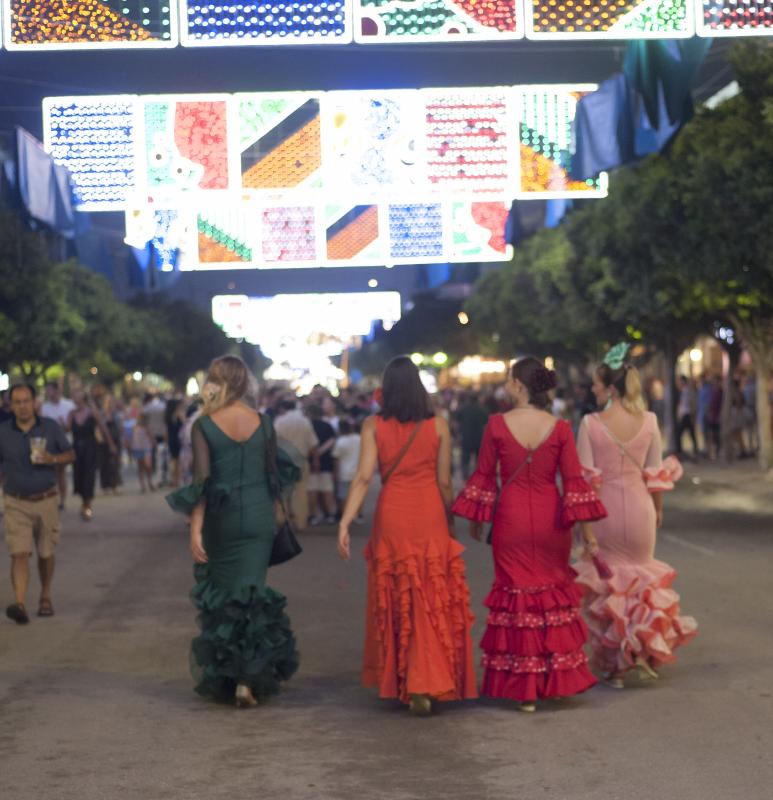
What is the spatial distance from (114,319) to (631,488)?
170ft

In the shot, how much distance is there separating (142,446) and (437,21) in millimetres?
15324

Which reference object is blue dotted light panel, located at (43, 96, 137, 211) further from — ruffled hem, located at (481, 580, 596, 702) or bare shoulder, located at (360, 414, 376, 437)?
ruffled hem, located at (481, 580, 596, 702)

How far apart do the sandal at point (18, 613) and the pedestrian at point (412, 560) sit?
412 centimetres

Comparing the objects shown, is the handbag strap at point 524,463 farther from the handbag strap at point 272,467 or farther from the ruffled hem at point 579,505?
the handbag strap at point 272,467

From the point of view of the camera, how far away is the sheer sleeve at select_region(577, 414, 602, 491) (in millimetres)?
8984

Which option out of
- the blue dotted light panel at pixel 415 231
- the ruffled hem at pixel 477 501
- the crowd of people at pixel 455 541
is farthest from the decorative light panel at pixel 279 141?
the ruffled hem at pixel 477 501

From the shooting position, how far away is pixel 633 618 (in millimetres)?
8953

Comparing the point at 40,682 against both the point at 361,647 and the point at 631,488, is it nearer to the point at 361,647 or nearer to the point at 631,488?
the point at 361,647

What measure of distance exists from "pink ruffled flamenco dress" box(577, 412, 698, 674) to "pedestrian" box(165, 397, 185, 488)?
18889 millimetres

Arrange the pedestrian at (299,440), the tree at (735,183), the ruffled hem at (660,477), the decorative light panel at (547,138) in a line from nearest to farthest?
the ruffled hem at (660,477)
the pedestrian at (299,440)
the decorative light panel at (547,138)
the tree at (735,183)

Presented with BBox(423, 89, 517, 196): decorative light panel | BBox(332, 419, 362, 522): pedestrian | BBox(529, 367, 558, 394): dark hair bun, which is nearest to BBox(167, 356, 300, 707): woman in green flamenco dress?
BBox(529, 367, 558, 394): dark hair bun

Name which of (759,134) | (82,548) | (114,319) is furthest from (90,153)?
(114,319)

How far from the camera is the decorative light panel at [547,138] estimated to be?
2206 centimetres

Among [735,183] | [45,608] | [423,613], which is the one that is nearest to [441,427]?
[423,613]
